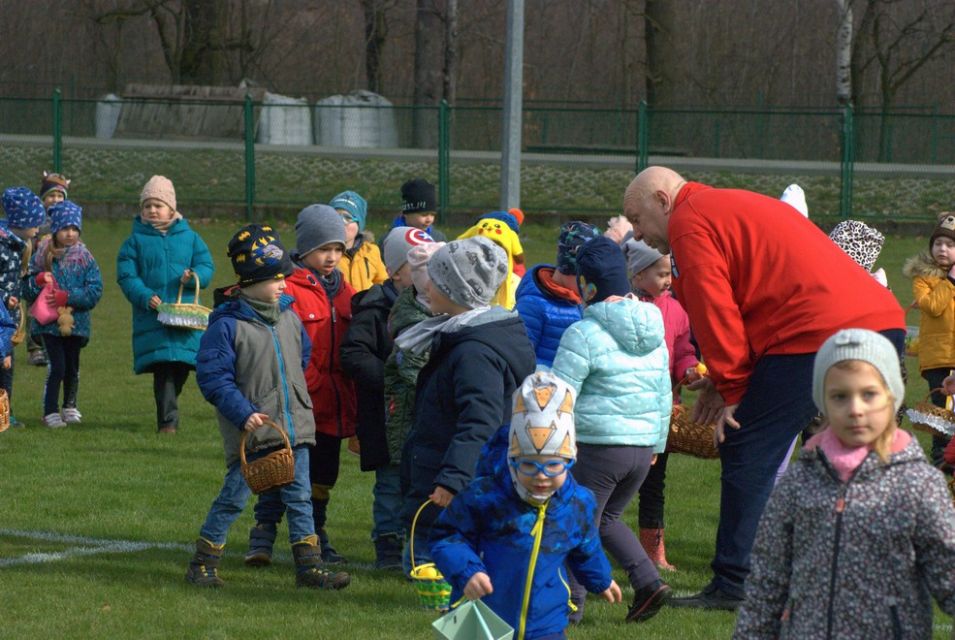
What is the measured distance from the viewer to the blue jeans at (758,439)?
20.3 feet

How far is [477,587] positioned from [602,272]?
2234 millimetres

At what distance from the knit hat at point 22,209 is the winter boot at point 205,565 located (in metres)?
5.07

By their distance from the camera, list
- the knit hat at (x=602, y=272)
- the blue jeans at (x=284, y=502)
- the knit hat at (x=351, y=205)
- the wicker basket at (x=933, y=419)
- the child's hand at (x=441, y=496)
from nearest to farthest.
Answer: the child's hand at (x=441, y=496) → the knit hat at (x=602, y=272) → the blue jeans at (x=284, y=502) → the wicker basket at (x=933, y=419) → the knit hat at (x=351, y=205)

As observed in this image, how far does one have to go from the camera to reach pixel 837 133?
97.7 feet

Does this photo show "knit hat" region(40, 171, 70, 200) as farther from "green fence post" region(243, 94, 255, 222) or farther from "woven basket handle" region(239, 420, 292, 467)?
"green fence post" region(243, 94, 255, 222)

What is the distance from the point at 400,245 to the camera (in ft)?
24.7

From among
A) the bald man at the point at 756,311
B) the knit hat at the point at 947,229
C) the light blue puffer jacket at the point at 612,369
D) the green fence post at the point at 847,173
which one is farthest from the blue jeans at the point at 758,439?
the green fence post at the point at 847,173

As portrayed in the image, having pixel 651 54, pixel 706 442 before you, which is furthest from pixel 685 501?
pixel 651 54

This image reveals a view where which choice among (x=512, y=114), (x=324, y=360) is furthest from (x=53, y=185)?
(x=324, y=360)

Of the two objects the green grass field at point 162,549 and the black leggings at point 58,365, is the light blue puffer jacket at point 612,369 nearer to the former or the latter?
the green grass field at point 162,549

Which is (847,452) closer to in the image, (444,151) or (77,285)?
(77,285)

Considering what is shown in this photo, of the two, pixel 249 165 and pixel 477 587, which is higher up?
pixel 249 165

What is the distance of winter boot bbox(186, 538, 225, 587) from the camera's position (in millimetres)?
7164

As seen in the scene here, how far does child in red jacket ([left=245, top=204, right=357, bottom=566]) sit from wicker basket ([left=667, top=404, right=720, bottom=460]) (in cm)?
165
